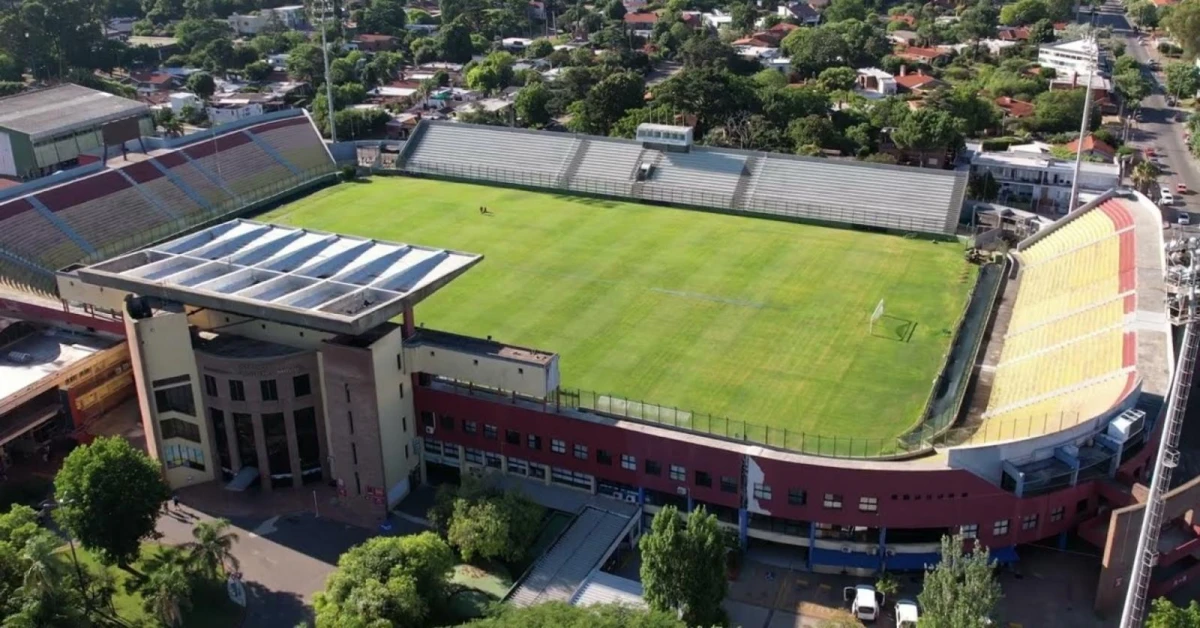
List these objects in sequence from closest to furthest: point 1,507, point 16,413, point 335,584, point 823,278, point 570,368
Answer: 1. point 335,584
2. point 1,507
3. point 16,413
4. point 570,368
5. point 823,278

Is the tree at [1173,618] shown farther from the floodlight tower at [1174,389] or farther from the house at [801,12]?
the house at [801,12]

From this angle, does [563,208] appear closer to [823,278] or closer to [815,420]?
[823,278]

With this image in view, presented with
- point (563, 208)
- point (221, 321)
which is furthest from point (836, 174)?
point (221, 321)

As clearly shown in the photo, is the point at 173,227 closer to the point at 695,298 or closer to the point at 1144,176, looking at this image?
the point at 695,298

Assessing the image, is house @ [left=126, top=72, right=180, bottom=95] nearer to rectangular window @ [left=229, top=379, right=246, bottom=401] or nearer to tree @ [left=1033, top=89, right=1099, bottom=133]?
rectangular window @ [left=229, top=379, right=246, bottom=401]

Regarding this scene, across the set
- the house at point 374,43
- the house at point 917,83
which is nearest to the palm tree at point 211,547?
the house at point 917,83

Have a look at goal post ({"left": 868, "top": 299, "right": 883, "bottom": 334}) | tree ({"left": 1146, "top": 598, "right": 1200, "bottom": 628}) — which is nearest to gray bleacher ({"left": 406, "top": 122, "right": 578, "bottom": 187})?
goal post ({"left": 868, "top": 299, "right": 883, "bottom": 334})
